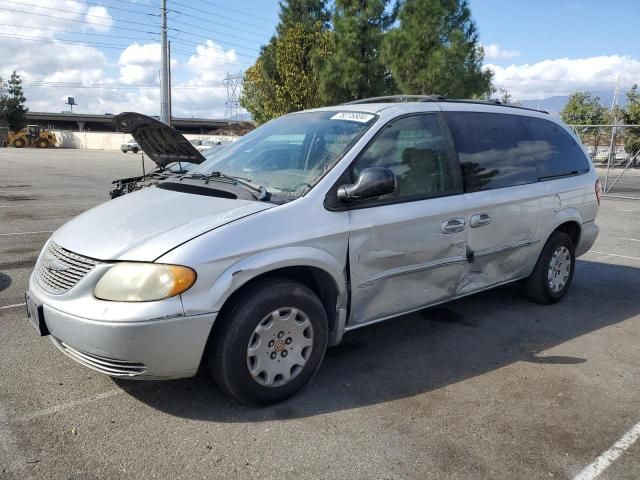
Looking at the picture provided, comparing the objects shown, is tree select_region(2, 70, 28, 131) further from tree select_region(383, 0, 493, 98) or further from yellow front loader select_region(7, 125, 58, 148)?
tree select_region(383, 0, 493, 98)

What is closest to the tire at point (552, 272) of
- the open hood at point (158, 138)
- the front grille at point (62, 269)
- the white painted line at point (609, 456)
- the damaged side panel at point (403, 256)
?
the damaged side panel at point (403, 256)

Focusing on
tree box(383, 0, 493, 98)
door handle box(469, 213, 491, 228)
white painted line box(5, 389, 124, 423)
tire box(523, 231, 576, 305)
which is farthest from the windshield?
tree box(383, 0, 493, 98)

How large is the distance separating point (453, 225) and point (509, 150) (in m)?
1.14

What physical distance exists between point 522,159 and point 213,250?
3.09 metres

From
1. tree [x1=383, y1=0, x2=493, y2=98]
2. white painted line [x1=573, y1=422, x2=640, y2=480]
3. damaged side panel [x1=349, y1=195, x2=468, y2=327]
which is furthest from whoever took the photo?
tree [x1=383, y1=0, x2=493, y2=98]

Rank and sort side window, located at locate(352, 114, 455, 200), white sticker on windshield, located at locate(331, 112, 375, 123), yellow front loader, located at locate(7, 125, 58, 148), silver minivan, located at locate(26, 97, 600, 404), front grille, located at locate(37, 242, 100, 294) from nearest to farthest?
1. silver minivan, located at locate(26, 97, 600, 404)
2. front grille, located at locate(37, 242, 100, 294)
3. side window, located at locate(352, 114, 455, 200)
4. white sticker on windshield, located at locate(331, 112, 375, 123)
5. yellow front loader, located at locate(7, 125, 58, 148)

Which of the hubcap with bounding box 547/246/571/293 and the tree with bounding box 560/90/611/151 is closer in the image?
the hubcap with bounding box 547/246/571/293

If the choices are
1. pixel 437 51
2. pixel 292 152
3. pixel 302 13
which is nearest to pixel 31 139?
pixel 302 13

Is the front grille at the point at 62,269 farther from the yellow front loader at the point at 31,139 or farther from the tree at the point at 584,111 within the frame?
the yellow front loader at the point at 31,139

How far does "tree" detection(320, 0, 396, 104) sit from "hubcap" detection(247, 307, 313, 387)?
18.0 meters

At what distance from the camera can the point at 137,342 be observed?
2715 mm

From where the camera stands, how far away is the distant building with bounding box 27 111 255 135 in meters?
101

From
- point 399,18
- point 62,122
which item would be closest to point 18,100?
point 62,122

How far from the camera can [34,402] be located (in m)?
3.15
